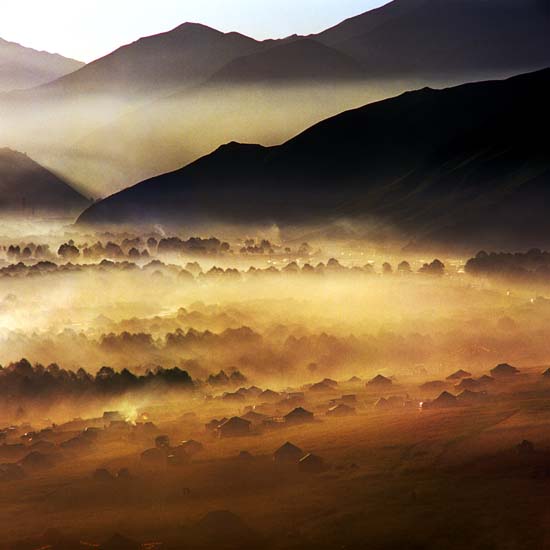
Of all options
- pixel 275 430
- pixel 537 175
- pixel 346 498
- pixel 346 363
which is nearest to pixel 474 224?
pixel 537 175

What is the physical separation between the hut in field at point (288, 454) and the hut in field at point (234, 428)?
5553 mm

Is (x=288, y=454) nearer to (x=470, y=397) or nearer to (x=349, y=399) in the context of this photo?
(x=470, y=397)

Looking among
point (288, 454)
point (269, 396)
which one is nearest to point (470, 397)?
point (288, 454)

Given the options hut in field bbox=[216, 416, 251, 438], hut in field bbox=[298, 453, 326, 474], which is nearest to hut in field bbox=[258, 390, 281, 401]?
hut in field bbox=[216, 416, 251, 438]

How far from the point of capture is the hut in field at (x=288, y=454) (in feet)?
164

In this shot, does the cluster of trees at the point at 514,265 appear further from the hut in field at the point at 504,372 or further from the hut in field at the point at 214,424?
the hut in field at the point at 214,424

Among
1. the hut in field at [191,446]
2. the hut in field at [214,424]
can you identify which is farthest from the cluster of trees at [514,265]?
the hut in field at [191,446]

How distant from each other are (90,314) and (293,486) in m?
110

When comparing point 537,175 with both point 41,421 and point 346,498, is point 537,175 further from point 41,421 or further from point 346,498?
point 346,498

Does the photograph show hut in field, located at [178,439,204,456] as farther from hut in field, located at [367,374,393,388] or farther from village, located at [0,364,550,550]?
hut in field, located at [367,374,393,388]

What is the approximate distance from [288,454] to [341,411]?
33.4 feet

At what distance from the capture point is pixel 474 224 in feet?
621

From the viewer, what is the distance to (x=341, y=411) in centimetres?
6038

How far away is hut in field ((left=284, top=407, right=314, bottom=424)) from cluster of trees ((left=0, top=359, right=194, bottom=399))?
20535 mm
